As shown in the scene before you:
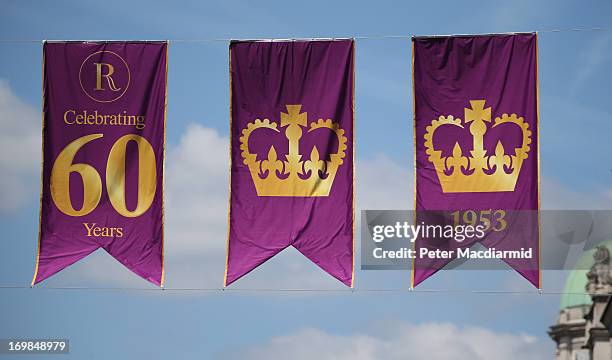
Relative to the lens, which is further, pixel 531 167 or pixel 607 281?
pixel 607 281

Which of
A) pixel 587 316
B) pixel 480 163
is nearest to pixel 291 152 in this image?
pixel 480 163

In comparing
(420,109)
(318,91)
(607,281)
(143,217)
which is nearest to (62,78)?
(143,217)

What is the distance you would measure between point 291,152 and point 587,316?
104750 mm

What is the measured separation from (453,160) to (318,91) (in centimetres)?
414

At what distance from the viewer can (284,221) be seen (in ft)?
119

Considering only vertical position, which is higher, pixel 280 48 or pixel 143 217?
pixel 280 48

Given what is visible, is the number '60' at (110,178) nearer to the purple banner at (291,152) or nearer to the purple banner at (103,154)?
the purple banner at (103,154)

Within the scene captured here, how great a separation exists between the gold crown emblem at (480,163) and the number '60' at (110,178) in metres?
7.77

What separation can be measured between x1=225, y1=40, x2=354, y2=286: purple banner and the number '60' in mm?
2429

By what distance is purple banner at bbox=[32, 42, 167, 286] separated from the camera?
36.8 meters

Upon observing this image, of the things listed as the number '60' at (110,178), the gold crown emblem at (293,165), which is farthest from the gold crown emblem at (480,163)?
the number '60' at (110,178)

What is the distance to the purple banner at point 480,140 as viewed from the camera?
35500 mm

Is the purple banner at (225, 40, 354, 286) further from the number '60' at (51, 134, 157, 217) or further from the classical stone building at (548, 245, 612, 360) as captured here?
the classical stone building at (548, 245, 612, 360)

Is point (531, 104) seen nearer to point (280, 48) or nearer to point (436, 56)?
point (436, 56)
